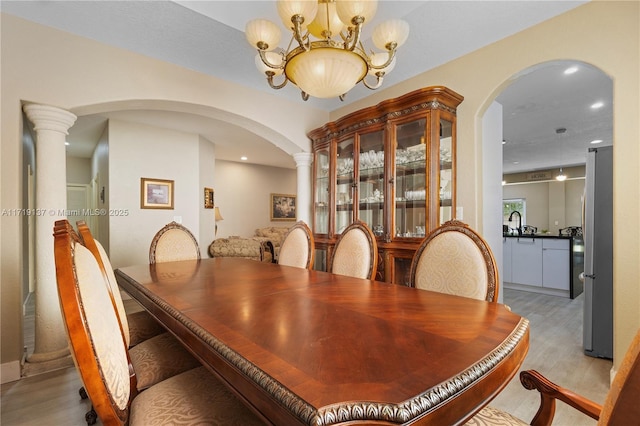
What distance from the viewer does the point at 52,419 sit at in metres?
1.69

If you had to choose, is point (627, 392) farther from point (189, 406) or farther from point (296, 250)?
point (296, 250)

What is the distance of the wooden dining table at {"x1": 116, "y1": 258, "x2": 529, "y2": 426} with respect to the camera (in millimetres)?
530

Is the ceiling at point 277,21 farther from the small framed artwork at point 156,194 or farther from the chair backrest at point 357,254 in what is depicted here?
the chair backrest at point 357,254

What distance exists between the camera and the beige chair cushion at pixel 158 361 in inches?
46.0

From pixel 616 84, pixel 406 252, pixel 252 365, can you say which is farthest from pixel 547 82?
pixel 252 365

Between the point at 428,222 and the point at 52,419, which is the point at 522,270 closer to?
the point at 428,222

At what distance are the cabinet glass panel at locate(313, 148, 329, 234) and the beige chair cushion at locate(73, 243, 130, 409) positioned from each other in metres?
2.88

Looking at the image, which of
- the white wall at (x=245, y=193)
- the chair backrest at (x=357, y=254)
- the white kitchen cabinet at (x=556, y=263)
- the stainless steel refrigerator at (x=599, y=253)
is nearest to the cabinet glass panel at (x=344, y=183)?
the chair backrest at (x=357, y=254)

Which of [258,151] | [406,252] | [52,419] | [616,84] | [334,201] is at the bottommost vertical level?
[52,419]

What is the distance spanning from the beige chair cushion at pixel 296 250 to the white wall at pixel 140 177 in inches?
111

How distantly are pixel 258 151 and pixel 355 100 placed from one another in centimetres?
327

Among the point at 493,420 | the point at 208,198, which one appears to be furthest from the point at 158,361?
the point at 208,198

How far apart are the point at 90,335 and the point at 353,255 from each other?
1.63m

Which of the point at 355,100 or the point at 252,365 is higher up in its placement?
the point at 355,100
